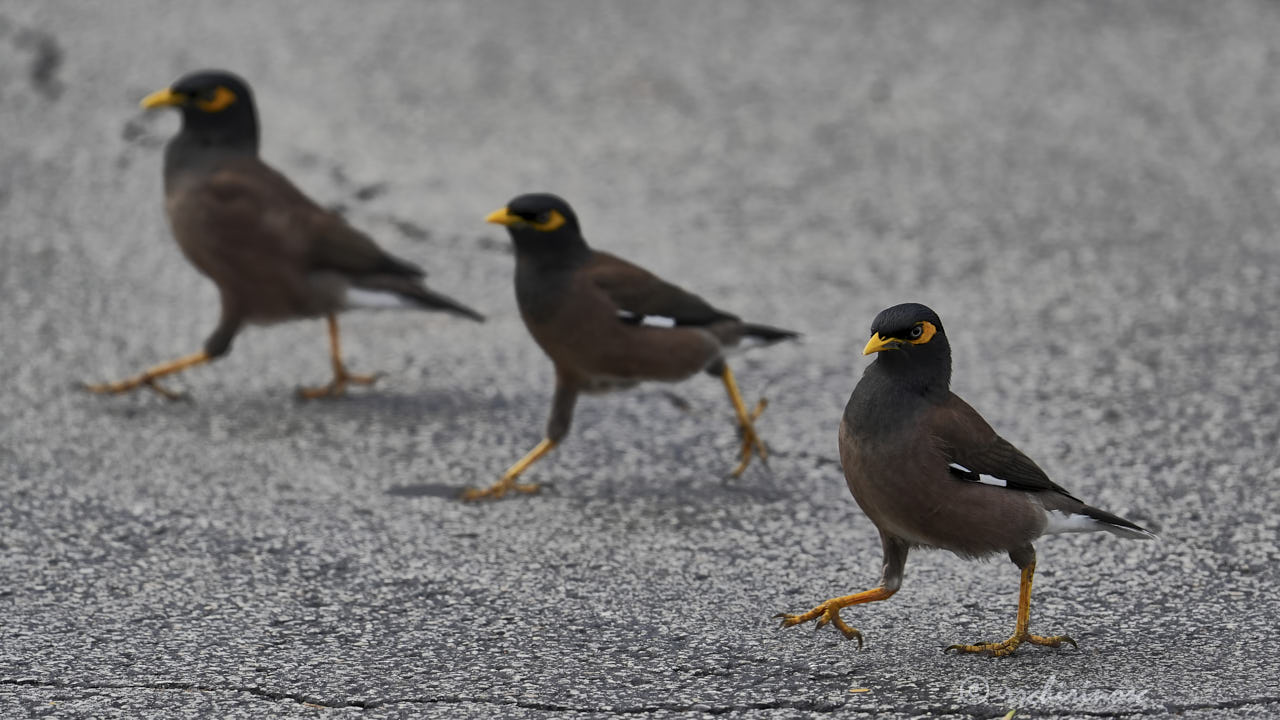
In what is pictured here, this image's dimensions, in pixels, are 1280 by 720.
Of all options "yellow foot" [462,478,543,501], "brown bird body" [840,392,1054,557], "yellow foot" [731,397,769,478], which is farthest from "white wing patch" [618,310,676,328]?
"brown bird body" [840,392,1054,557]

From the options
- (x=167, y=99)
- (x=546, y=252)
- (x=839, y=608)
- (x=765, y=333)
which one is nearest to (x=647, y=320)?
(x=546, y=252)

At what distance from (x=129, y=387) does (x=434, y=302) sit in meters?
1.20

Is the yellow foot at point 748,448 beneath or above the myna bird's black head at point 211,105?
beneath

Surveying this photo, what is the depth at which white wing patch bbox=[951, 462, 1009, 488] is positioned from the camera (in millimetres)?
3914

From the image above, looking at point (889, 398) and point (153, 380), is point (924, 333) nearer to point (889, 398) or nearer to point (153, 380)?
point (889, 398)

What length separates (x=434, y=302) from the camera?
6.21 meters

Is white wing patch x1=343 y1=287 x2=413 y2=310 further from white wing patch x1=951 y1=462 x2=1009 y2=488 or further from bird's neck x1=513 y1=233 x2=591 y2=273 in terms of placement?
white wing patch x1=951 y1=462 x2=1009 y2=488

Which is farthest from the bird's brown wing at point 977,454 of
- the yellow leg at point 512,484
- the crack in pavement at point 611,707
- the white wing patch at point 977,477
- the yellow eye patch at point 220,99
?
the yellow eye patch at point 220,99

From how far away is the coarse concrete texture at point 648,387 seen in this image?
3.99m

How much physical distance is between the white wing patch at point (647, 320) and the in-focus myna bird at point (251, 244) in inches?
37.5

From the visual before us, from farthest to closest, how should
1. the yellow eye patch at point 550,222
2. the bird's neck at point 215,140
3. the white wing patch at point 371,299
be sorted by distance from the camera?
the bird's neck at point 215,140, the white wing patch at point 371,299, the yellow eye patch at point 550,222

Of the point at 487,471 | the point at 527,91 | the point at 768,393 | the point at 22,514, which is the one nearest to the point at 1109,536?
the point at 768,393

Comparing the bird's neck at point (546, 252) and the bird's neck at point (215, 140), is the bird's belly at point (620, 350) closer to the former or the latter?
the bird's neck at point (546, 252)

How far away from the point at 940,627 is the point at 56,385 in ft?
11.9
